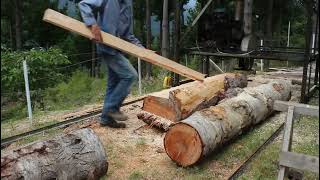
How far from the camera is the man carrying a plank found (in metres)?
5.53

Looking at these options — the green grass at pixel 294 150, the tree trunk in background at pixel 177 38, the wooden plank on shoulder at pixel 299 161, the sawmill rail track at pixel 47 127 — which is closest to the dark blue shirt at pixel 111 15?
the sawmill rail track at pixel 47 127

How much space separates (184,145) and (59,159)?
58.4 inches

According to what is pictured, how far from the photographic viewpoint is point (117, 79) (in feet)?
19.7

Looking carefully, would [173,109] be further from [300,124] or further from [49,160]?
[49,160]

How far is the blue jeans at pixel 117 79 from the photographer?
225 inches

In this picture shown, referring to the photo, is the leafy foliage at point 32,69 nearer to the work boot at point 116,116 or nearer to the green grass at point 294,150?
the work boot at point 116,116

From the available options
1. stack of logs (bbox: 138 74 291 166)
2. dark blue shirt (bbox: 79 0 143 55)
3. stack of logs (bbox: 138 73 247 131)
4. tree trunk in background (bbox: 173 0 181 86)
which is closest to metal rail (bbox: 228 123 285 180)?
stack of logs (bbox: 138 74 291 166)

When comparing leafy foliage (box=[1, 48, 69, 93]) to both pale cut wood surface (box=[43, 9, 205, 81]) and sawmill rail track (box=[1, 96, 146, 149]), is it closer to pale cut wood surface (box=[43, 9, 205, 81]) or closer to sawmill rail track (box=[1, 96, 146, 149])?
sawmill rail track (box=[1, 96, 146, 149])

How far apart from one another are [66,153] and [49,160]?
0.23 m

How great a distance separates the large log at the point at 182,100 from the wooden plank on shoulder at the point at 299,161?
2.55 m

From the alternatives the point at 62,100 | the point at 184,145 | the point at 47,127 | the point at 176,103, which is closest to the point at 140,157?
the point at 184,145

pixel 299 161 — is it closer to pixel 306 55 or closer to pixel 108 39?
pixel 108 39

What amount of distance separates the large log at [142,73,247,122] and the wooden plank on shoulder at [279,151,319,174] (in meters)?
2.55

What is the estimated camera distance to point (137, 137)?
5.86m
